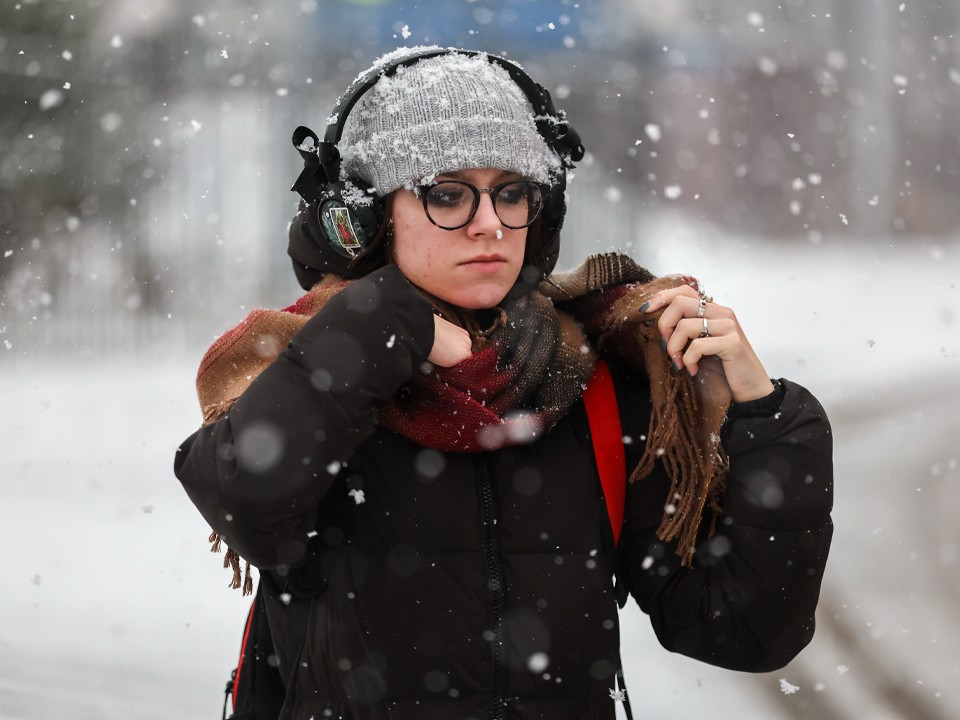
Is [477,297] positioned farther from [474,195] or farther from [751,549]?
[751,549]

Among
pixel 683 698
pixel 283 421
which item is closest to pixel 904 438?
pixel 683 698

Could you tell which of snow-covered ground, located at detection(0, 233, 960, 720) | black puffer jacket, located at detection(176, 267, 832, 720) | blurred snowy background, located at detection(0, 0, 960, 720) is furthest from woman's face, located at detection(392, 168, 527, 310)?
blurred snowy background, located at detection(0, 0, 960, 720)

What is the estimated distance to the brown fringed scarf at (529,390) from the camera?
2.04m

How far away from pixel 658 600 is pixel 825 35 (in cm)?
1368

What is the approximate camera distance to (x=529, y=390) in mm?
2137

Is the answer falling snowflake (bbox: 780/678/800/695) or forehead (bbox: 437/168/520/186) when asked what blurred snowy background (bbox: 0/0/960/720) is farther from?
forehead (bbox: 437/168/520/186)

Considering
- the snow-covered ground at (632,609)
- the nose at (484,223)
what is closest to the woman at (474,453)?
the nose at (484,223)

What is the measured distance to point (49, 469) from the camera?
8508 millimetres

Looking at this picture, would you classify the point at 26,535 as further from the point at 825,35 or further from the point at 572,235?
the point at 825,35

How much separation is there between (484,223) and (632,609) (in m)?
3.97

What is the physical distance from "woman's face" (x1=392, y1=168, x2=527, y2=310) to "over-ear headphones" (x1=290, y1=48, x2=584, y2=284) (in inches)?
3.0

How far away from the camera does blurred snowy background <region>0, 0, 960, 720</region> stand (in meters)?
9.62

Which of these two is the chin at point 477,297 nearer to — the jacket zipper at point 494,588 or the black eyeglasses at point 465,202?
the black eyeglasses at point 465,202

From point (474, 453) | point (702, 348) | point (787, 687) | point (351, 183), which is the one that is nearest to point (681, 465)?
point (702, 348)
